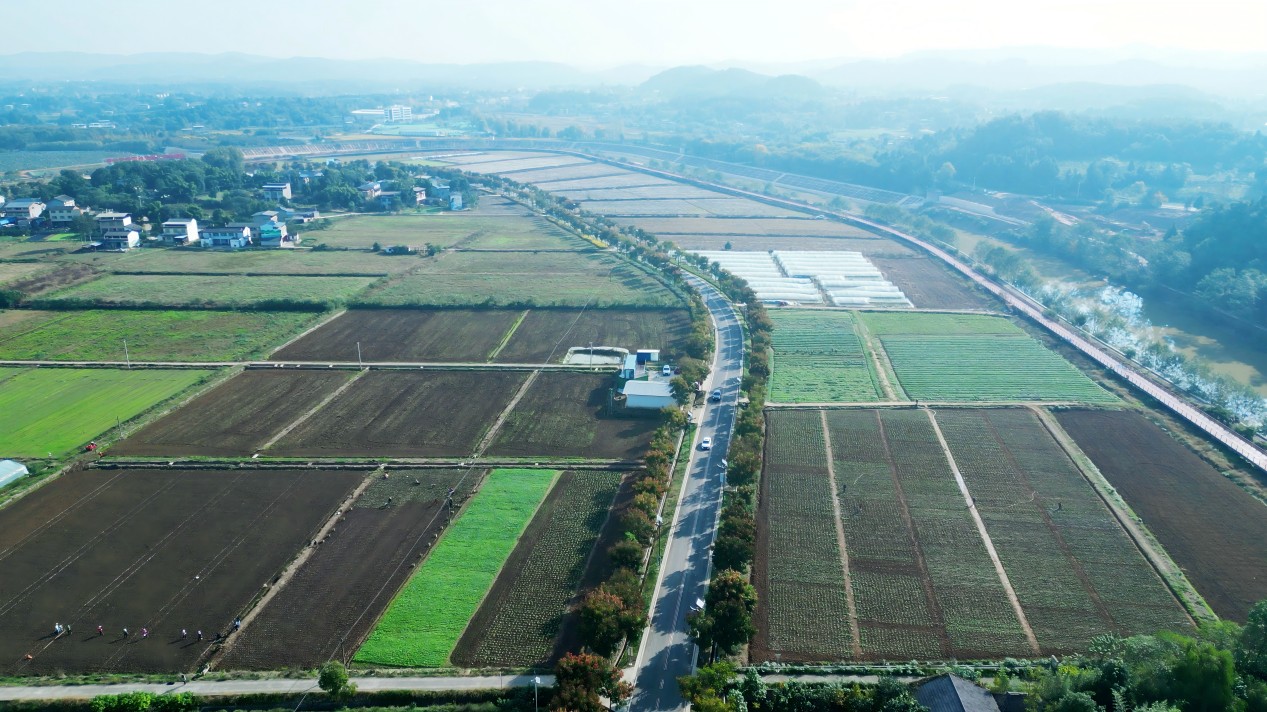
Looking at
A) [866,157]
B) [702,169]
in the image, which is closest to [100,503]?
[702,169]

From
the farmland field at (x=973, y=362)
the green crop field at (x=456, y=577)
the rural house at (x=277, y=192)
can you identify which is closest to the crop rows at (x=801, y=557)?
the green crop field at (x=456, y=577)

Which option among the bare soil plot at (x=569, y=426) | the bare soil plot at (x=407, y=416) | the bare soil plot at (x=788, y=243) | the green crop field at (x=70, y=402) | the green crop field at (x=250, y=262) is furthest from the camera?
the bare soil plot at (x=788, y=243)

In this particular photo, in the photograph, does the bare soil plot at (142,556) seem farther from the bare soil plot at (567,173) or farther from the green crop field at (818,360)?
the bare soil plot at (567,173)

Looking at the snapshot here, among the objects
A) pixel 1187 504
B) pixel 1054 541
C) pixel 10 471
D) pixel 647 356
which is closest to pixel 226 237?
pixel 10 471

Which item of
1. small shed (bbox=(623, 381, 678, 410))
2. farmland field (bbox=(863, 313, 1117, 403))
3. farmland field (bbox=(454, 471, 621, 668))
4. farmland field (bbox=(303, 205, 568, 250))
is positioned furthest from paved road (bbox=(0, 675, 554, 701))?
farmland field (bbox=(303, 205, 568, 250))

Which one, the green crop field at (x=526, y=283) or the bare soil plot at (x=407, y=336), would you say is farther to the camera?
the green crop field at (x=526, y=283)

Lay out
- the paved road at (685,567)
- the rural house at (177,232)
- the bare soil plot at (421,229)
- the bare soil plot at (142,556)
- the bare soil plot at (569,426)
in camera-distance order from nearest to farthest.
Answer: the paved road at (685,567)
the bare soil plot at (142,556)
the bare soil plot at (569,426)
the rural house at (177,232)
the bare soil plot at (421,229)

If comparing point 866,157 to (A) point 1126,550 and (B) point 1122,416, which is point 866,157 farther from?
(A) point 1126,550
